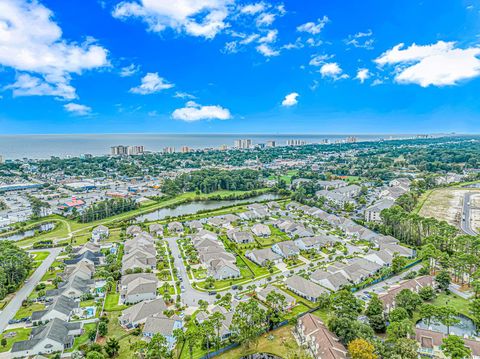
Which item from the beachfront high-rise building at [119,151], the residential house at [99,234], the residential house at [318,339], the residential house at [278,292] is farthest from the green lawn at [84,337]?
the beachfront high-rise building at [119,151]

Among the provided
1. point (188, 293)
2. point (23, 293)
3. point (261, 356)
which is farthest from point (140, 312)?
point (23, 293)

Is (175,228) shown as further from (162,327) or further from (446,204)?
(446,204)

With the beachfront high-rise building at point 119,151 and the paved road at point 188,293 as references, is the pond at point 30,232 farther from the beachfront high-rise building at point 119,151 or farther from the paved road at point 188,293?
the beachfront high-rise building at point 119,151

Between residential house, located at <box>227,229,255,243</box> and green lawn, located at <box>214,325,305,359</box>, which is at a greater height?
residential house, located at <box>227,229,255,243</box>

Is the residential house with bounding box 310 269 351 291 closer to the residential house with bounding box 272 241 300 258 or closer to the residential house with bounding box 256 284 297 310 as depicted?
the residential house with bounding box 256 284 297 310

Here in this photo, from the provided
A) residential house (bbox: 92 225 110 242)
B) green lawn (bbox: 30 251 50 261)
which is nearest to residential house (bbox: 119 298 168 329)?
green lawn (bbox: 30 251 50 261)
